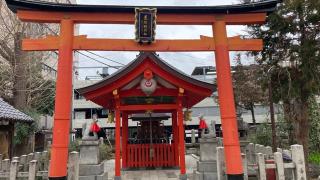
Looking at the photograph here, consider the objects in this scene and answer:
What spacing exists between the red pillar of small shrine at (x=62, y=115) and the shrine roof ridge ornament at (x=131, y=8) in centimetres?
84

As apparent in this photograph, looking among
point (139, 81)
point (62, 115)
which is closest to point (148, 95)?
point (139, 81)

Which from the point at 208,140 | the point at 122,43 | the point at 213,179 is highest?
the point at 122,43

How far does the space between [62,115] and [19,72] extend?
950 cm

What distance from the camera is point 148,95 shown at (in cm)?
1109

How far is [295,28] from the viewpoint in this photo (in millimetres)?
10078

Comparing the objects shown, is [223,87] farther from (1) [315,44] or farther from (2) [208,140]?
(1) [315,44]

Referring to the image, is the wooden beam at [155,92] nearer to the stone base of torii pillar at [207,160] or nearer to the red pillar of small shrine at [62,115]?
the stone base of torii pillar at [207,160]

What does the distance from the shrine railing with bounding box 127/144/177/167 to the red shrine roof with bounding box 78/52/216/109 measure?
2660 millimetres

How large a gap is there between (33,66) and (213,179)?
39.3 ft

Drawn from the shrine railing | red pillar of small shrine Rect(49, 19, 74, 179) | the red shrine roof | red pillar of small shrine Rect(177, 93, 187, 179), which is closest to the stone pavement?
the shrine railing

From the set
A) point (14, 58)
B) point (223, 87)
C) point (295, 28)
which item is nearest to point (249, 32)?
point (295, 28)

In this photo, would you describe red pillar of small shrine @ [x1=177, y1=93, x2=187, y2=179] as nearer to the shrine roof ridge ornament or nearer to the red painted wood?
the red painted wood

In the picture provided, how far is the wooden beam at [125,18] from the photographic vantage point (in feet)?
27.3

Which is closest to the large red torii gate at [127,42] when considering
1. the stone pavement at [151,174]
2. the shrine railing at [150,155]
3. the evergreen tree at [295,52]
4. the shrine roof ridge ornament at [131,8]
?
the shrine roof ridge ornament at [131,8]
